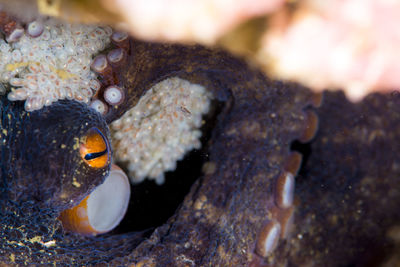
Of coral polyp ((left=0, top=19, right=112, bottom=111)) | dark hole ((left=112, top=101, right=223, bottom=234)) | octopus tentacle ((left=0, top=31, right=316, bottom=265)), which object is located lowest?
dark hole ((left=112, top=101, right=223, bottom=234))

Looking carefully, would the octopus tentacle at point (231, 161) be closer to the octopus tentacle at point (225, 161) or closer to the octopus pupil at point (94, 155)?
the octopus tentacle at point (225, 161)

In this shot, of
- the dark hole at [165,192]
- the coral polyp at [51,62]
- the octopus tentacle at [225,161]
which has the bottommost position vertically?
the dark hole at [165,192]

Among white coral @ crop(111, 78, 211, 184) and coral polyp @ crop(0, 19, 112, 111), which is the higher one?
coral polyp @ crop(0, 19, 112, 111)

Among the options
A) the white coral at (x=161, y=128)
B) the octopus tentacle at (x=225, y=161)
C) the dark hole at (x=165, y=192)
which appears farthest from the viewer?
the dark hole at (x=165, y=192)

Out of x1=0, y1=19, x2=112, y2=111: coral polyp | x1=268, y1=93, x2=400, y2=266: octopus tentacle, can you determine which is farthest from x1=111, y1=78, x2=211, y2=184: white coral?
x1=268, y1=93, x2=400, y2=266: octopus tentacle

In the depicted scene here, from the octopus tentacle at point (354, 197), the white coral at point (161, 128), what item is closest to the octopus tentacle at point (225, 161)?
the white coral at point (161, 128)

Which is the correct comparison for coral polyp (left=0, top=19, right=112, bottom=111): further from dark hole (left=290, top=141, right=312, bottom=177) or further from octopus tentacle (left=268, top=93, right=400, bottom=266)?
octopus tentacle (left=268, top=93, right=400, bottom=266)

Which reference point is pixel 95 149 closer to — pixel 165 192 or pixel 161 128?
pixel 161 128

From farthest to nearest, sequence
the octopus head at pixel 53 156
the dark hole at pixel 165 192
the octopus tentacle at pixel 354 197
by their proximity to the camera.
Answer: the octopus tentacle at pixel 354 197, the dark hole at pixel 165 192, the octopus head at pixel 53 156

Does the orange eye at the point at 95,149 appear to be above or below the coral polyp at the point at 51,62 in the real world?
below
